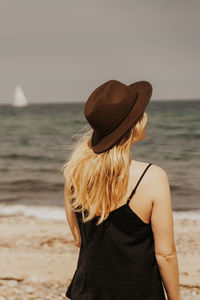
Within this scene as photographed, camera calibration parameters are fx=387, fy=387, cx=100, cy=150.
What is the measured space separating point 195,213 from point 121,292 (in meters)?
8.83

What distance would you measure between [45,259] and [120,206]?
4.33m

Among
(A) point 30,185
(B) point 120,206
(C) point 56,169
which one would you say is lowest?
(C) point 56,169

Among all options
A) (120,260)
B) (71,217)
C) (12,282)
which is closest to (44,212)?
(12,282)

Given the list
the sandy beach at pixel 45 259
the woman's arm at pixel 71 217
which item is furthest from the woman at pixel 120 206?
the sandy beach at pixel 45 259

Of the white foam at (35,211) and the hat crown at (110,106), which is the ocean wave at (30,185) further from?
the hat crown at (110,106)

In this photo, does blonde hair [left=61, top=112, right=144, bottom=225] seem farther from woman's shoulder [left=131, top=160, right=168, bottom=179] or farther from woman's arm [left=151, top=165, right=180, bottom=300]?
woman's arm [left=151, top=165, right=180, bottom=300]

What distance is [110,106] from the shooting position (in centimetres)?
180

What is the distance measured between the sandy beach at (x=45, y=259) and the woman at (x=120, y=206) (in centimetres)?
289

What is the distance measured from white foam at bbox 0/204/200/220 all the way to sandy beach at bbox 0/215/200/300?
1043 mm

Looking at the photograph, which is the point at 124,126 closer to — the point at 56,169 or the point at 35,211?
the point at 35,211

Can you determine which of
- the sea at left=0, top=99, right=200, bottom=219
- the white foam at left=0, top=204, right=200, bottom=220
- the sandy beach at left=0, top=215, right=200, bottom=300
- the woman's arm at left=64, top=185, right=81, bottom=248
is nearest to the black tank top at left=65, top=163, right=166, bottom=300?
the woman's arm at left=64, top=185, right=81, bottom=248

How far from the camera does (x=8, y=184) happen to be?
15070 mm

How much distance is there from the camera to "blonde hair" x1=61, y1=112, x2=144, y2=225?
1794 mm

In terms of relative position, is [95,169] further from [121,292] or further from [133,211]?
[121,292]
